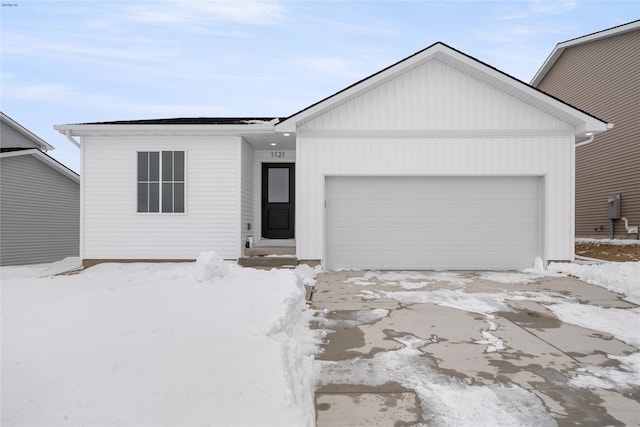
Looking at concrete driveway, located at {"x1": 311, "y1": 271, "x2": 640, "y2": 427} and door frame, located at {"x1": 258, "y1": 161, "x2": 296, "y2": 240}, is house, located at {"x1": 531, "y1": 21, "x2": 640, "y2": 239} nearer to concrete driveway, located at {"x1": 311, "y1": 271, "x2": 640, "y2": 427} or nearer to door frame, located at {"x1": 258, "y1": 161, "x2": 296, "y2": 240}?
concrete driveway, located at {"x1": 311, "y1": 271, "x2": 640, "y2": 427}

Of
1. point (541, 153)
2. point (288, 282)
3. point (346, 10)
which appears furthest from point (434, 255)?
point (346, 10)

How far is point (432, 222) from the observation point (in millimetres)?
8312

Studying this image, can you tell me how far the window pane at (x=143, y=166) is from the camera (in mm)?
8508

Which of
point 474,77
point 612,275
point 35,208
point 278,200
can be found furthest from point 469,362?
point 35,208

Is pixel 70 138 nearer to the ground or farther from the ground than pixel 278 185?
farther from the ground

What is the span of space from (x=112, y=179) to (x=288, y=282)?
Result: 5.95m

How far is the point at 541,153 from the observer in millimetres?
8047

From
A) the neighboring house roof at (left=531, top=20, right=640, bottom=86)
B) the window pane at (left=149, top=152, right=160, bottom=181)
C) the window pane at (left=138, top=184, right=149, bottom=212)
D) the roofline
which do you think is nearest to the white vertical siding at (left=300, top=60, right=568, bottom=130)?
the roofline

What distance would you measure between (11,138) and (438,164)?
1997cm

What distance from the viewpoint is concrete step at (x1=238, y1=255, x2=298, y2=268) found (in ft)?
26.1

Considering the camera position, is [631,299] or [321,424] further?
[631,299]

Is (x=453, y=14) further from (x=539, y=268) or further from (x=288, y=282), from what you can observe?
(x=288, y=282)

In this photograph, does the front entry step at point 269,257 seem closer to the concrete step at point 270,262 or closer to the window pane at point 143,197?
the concrete step at point 270,262

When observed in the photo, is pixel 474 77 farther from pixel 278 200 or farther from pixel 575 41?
pixel 575 41
